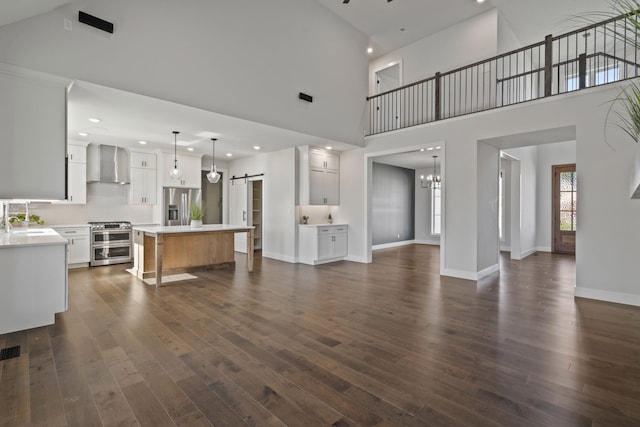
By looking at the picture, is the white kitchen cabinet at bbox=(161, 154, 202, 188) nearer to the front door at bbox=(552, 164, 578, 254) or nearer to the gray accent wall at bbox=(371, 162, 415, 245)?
the gray accent wall at bbox=(371, 162, 415, 245)

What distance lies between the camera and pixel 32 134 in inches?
135

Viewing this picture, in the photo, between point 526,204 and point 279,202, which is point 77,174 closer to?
point 279,202

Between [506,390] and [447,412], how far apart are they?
0.55 m

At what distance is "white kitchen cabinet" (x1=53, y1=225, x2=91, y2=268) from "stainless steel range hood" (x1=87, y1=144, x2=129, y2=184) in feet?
4.00

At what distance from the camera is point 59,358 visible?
2.64 metres

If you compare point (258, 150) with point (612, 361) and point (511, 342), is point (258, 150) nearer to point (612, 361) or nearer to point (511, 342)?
point (511, 342)

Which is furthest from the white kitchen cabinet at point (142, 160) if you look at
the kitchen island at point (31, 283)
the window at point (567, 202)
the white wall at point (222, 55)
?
the window at point (567, 202)

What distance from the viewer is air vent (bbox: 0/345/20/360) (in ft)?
8.71

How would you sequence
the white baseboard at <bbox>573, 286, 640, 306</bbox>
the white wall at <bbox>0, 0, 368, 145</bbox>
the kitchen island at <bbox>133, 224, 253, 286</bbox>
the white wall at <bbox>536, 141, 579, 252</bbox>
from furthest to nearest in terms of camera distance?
the white wall at <bbox>536, 141, 579, 252</bbox>
the kitchen island at <bbox>133, 224, 253, 286</bbox>
the white baseboard at <bbox>573, 286, 640, 306</bbox>
the white wall at <bbox>0, 0, 368, 145</bbox>

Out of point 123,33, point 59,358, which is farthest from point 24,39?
point 59,358

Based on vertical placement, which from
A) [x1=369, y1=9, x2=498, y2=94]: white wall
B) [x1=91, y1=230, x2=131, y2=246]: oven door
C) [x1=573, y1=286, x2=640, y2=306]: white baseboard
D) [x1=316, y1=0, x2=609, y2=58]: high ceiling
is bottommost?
[x1=573, y1=286, x2=640, y2=306]: white baseboard

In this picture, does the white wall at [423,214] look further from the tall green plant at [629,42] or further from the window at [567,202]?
the tall green plant at [629,42]

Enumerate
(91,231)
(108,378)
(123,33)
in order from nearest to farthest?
(108,378)
(123,33)
(91,231)

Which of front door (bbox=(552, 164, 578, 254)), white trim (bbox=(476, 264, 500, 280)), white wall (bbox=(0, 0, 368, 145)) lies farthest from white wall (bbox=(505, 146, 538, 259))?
white wall (bbox=(0, 0, 368, 145))
